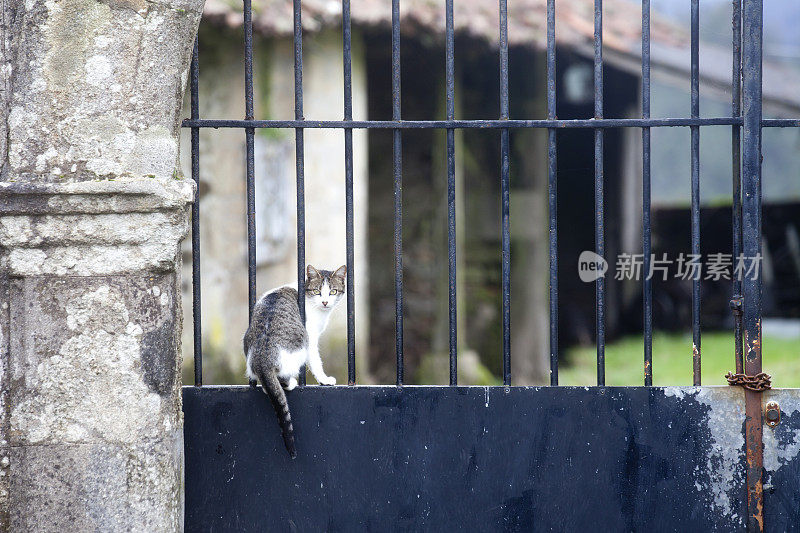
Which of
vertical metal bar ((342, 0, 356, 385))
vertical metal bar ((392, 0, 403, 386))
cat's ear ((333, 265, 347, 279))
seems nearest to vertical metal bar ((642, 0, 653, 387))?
vertical metal bar ((392, 0, 403, 386))

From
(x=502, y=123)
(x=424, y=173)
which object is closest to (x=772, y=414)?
(x=502, y=123)

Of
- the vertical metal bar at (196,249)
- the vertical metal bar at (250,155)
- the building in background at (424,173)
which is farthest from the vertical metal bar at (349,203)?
the building in background at (424,173)

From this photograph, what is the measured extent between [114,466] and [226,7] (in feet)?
13.8

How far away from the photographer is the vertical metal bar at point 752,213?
3.00 meters

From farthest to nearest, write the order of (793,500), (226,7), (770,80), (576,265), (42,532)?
(576,265) → (770,80) → (226,7) → (793,500) → (42,532)

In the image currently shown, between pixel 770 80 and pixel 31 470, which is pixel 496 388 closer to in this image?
pixel 31 470

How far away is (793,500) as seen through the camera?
3.00 m

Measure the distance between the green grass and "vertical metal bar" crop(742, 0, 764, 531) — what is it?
5.23 meters

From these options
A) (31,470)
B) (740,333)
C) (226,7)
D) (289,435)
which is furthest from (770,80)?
(31,470)

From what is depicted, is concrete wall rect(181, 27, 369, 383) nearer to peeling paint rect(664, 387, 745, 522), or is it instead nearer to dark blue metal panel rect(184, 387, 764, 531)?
dark blue metal panel rect(184, 387, 764, 531)

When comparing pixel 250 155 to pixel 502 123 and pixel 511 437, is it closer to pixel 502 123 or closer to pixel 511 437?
pixel 502 123

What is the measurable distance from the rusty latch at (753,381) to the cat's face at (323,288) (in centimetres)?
168

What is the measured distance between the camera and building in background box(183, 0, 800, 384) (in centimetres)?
673

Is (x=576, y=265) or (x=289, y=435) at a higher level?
(x=576, y=265)
